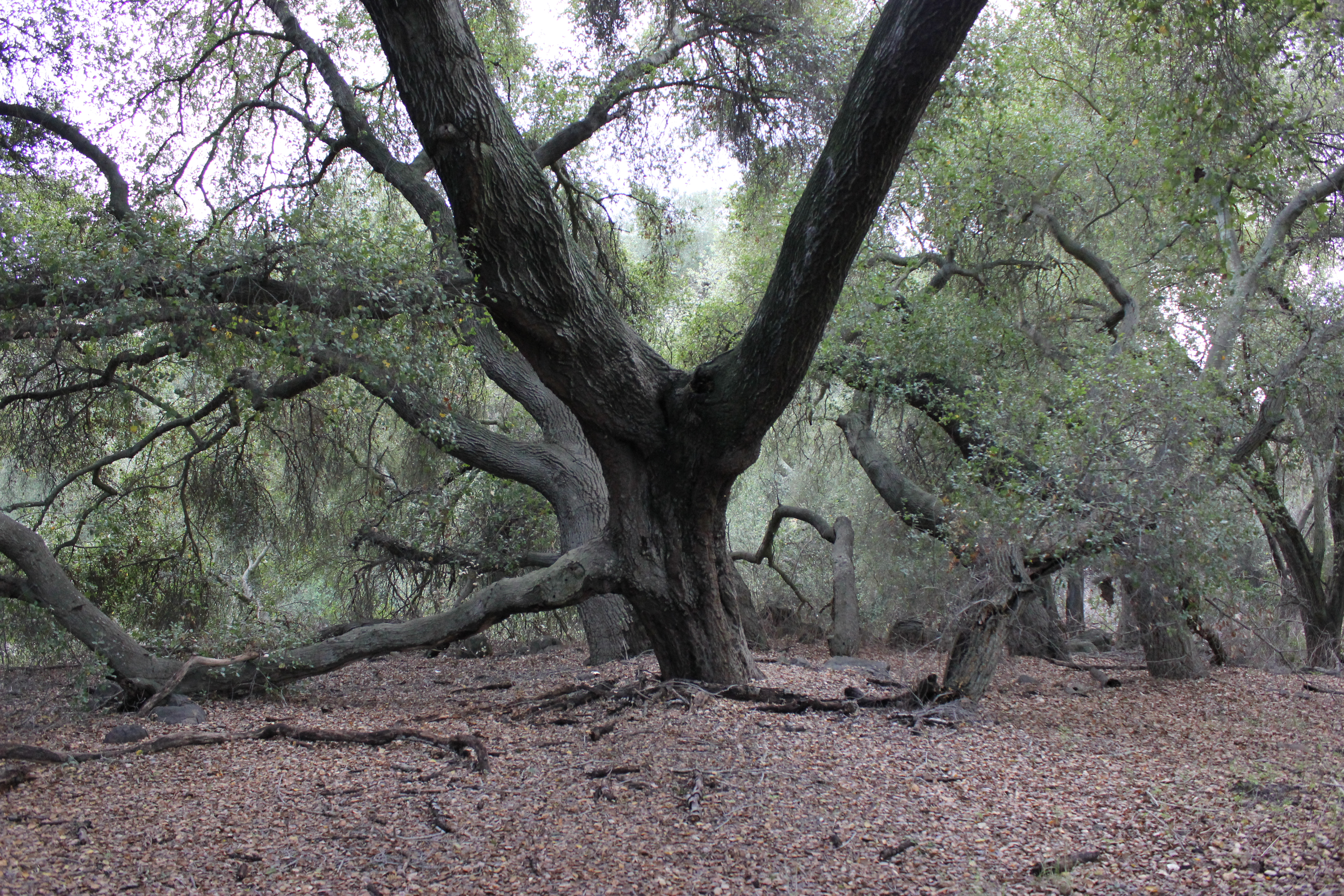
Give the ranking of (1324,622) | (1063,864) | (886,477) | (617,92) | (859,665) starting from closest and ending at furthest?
(1063,864) → (859,665) → (617,92) → (886,477) → (1324,622)

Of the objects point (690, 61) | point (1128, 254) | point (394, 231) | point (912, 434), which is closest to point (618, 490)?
point (394, 231)

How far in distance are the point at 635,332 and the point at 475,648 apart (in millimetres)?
5237

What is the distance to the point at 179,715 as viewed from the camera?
500cm

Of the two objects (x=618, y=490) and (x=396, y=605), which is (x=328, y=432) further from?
(x=618, y=490)

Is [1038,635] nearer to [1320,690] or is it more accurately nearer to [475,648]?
[1320,690]

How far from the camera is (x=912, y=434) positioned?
980 centimetres

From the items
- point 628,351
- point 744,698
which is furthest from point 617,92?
point 744,698

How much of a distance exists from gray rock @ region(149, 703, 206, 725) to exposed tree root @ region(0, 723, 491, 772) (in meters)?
0.37

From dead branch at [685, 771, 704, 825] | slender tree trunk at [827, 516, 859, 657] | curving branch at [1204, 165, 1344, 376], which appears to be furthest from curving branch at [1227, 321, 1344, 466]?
dead branch at [685, 771, 704, 825]

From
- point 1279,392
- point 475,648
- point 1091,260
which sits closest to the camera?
point 1279,392

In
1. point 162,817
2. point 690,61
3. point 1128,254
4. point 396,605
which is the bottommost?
point 162,817

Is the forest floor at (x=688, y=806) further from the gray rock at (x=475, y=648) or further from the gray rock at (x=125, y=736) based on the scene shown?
the gray rock at (x=475, y=648)

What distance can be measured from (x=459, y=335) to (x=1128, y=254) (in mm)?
7721

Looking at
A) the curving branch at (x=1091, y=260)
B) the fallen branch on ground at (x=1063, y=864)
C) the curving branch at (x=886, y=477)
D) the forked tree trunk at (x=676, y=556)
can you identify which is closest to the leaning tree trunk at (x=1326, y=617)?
the curving branch at (x=1091, y=260)
